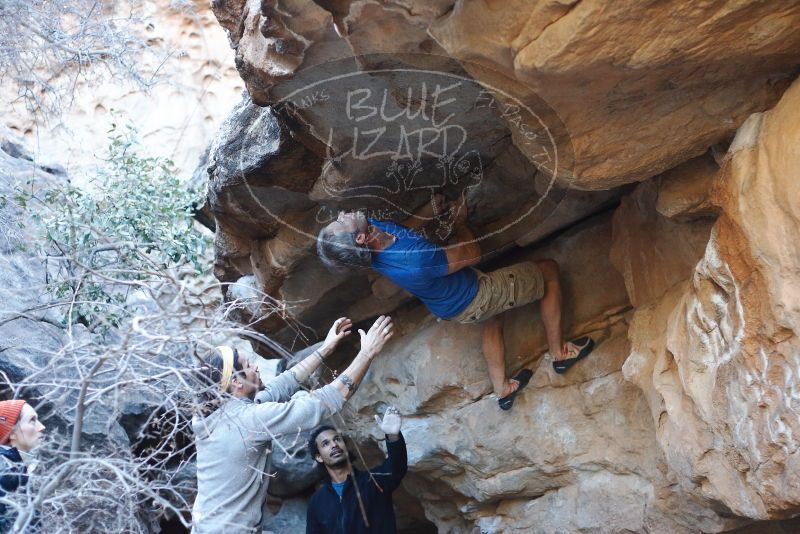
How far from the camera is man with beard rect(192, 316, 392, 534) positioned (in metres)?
3.38

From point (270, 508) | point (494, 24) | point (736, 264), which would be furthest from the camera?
point (270, 508)

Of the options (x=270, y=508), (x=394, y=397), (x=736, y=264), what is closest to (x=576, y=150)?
(x=736, y=264)

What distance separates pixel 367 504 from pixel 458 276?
1.32m

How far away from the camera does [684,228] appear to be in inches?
130

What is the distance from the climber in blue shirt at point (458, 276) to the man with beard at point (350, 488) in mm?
595

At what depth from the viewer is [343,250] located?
3.55 metres

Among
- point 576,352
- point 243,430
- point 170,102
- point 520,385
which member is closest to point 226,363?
point 243,430

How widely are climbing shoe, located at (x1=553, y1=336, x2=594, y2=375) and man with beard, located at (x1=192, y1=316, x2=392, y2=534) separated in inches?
37.1

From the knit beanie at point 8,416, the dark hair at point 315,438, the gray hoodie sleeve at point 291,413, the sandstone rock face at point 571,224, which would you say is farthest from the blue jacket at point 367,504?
the knit beanie at point 8,416

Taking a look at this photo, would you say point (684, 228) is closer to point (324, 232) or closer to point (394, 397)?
point (324, 232)

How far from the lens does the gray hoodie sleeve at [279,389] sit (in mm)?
3787

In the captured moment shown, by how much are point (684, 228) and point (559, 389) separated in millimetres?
1172

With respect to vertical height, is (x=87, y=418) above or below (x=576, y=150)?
below

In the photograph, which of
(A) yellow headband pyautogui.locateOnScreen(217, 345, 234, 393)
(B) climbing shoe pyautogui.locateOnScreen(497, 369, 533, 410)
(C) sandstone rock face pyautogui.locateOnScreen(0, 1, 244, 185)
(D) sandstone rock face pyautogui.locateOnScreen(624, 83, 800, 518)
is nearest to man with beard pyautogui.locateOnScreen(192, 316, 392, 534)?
(A) yellow headband pyautogui.locateOnScreen(217, 345, 234, 393)
